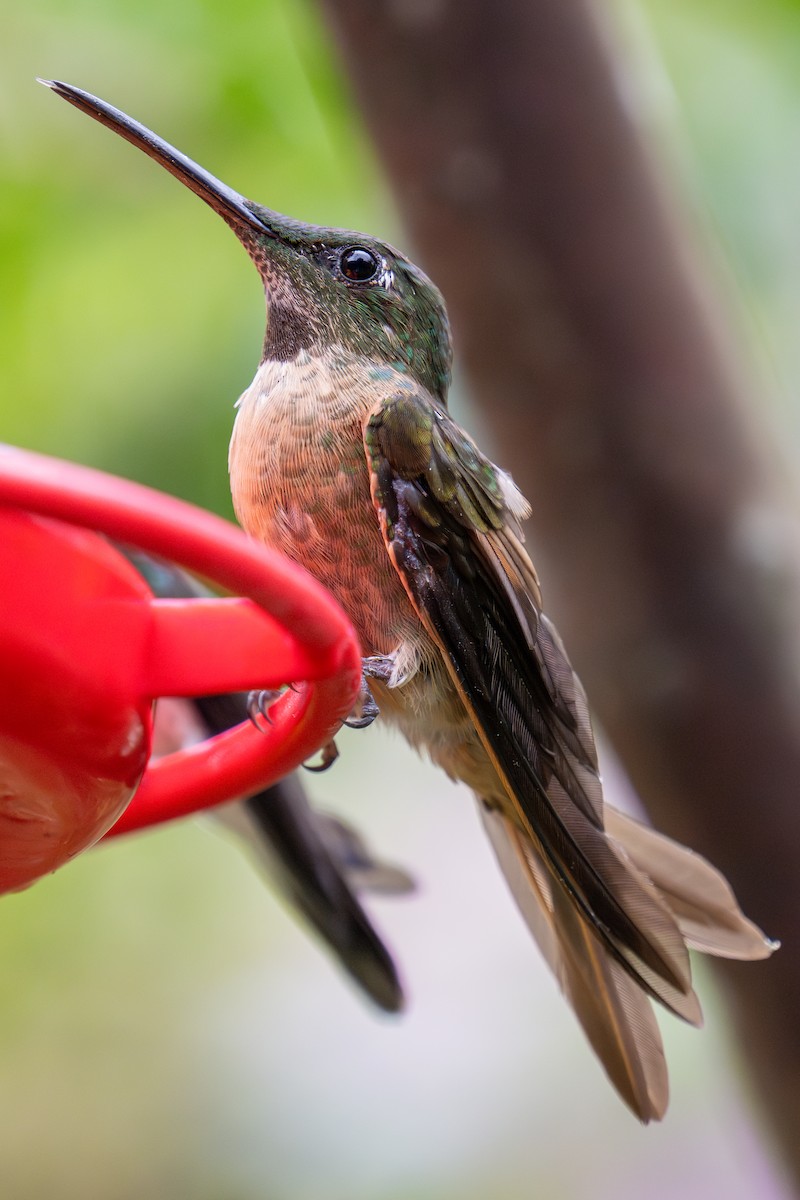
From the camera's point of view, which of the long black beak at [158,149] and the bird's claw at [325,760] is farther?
the bird's claw at [325,760]

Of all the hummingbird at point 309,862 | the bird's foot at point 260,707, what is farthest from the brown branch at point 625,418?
the bird's foot at point 260,707

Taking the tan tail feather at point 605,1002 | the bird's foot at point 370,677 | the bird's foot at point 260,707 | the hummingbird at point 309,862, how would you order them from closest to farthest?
the bird's foot at point 260,707, the tan tail feather at point 605,1002, the bird's foot at point 370,677, the hummingbird at point 309,862

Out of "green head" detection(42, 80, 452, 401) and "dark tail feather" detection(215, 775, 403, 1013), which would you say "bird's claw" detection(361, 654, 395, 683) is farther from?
"green head" detection(42, 80, 452, 401)

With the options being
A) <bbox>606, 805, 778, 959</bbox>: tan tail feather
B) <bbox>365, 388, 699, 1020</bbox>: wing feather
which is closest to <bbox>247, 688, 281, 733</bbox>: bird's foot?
<bbox>365, 388, 699, 1020</bbox>: wing feather

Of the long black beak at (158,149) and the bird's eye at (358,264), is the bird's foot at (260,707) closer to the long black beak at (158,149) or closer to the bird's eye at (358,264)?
the long black beak at (158,149)

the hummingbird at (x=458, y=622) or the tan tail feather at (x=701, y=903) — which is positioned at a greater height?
the hummingbird at (x=458, y=622)

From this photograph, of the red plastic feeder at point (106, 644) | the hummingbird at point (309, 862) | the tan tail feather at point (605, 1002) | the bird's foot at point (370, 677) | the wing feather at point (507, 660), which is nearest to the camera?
the red plastic feeder at point (106, 644)
